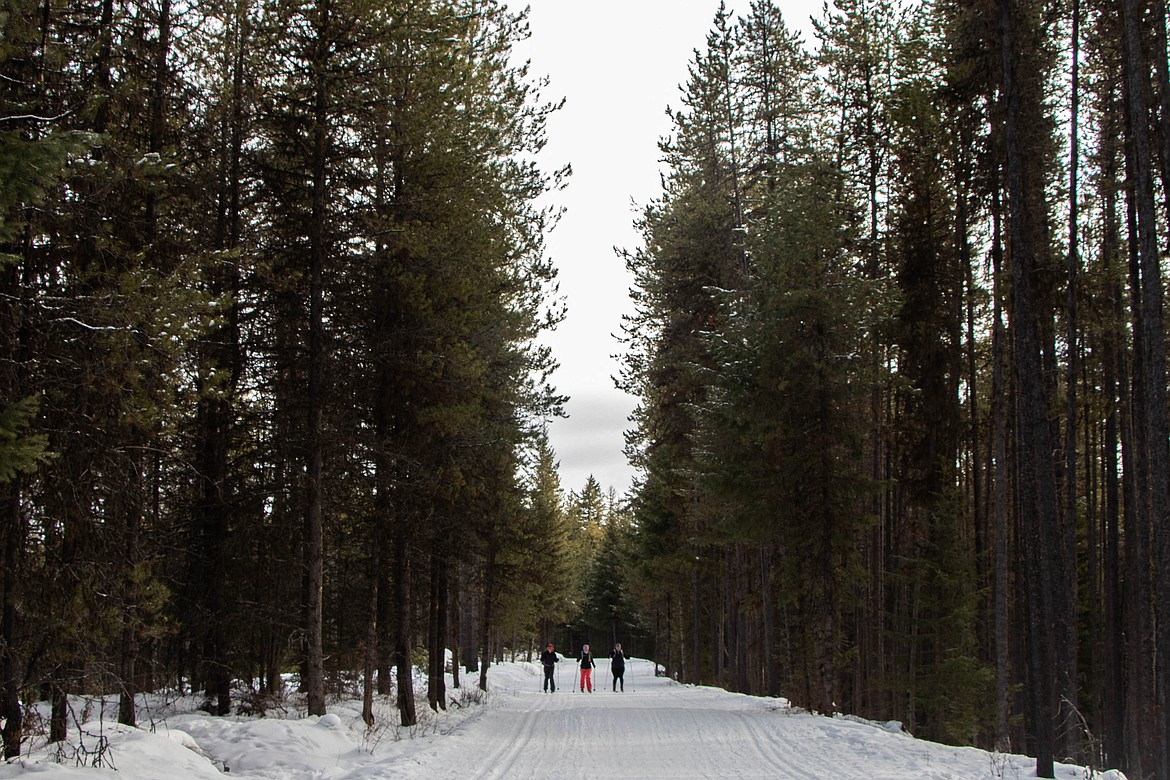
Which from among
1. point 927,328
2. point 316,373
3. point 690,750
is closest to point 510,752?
point 690,750

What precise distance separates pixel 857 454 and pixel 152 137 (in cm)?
1468

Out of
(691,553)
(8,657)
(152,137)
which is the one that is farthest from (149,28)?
(691,553)

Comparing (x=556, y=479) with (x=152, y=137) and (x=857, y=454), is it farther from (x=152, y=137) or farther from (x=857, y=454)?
(x=152, y=137)

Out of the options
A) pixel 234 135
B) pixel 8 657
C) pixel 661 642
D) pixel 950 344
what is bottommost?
pixel 661 642

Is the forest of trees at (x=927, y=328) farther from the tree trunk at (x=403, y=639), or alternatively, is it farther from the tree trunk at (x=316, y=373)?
the tree trunk at (x=316, y=373)

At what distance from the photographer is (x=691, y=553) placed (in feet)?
117

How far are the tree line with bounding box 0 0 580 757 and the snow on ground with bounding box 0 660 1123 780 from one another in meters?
0.90

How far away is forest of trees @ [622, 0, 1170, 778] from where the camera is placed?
48.5 ft

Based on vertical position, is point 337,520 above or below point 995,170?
below

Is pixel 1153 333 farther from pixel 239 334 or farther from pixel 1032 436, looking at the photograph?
pixel 239 334

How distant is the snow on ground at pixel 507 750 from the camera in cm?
896

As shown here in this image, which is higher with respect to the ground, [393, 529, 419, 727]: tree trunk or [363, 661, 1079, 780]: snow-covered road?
[393, 529, 419, 727]: tree trunk

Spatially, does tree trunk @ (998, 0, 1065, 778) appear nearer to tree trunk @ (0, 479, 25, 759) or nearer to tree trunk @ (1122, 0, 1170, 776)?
tree trunk @ (1122, 0, 1170, 776)

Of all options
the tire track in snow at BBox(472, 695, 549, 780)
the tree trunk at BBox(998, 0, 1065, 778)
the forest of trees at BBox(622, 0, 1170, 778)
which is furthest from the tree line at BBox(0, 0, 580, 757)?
the tree trunk at BBox(998, 0, 1065, 778)
